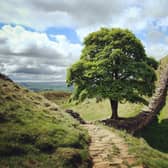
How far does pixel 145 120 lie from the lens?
36906 mm

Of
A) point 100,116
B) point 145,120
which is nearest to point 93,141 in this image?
point 145,120

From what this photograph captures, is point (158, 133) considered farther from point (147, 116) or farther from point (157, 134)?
point (147, 116)

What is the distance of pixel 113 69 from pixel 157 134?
9.70m

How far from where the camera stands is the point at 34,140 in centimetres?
1650

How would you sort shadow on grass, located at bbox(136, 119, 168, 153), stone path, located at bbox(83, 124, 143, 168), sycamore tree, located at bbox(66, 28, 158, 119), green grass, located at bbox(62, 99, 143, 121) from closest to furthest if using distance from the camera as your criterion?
stone path, located at bbox(83, 124, 143, 168), shadow on grass, located at bbox(136, 119, 168, 153), sycamore tree, located at bbox(66, 28, 158, 119), green grass, located at bbox(62, 99, 143, 121)

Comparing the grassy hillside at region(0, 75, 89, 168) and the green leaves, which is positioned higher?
the green leaves

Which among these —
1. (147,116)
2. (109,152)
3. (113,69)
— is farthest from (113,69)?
(109,152)

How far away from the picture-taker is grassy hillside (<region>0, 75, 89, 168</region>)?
1445cm

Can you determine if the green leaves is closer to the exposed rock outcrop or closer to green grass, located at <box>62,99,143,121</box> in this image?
the exposed rock outcrop

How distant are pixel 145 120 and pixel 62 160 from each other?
2392 cm

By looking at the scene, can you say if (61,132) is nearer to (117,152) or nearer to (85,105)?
(117,152)

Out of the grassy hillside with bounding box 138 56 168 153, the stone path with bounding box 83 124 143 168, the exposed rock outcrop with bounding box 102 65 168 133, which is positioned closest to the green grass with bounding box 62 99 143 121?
the exposed rock outcrop with bounding box 102 65 168 133

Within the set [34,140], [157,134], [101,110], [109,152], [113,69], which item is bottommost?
[157,134]

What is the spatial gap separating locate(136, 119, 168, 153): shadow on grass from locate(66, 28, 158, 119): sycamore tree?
4041 millimetres
